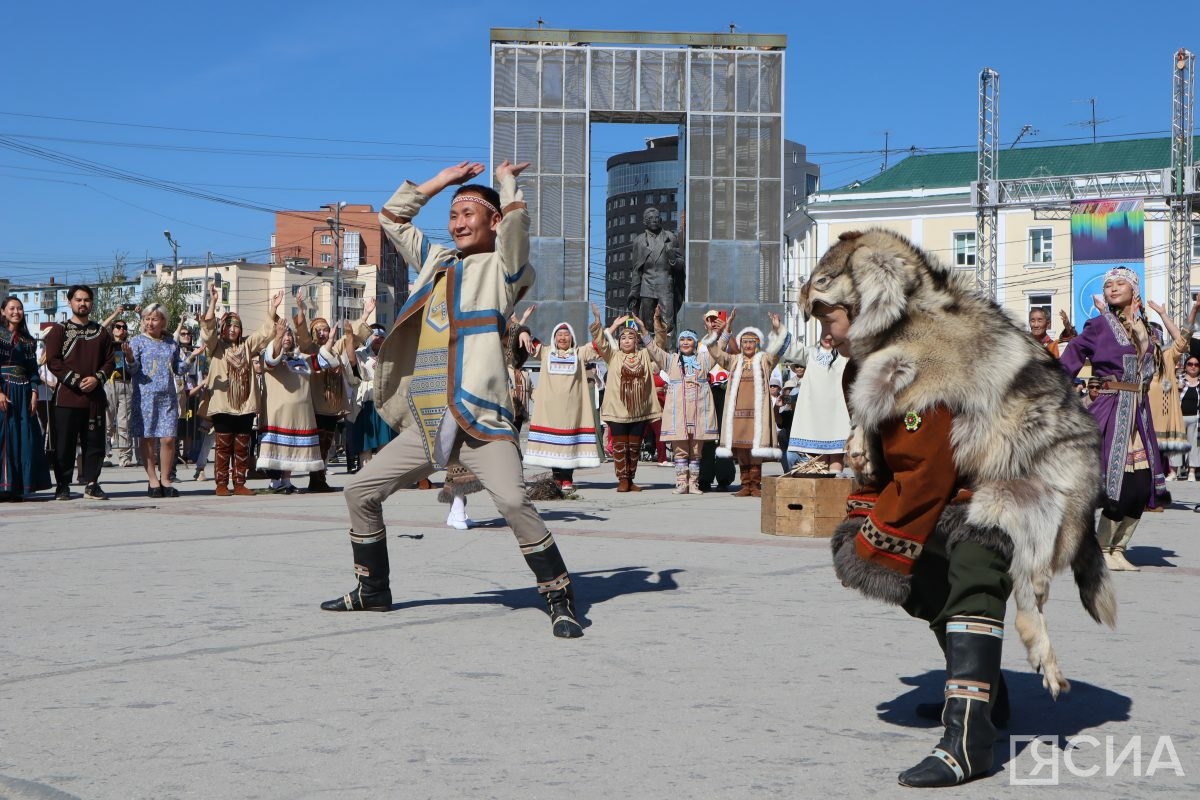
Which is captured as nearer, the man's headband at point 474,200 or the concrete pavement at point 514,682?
the concrete pavement at point 514,682

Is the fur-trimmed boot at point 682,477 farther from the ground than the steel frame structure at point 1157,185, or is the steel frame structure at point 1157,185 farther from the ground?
the steel frame structure at point 1157,185

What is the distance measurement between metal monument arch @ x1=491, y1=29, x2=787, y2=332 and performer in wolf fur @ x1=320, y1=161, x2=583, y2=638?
2704 cm

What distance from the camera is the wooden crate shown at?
10.4 m

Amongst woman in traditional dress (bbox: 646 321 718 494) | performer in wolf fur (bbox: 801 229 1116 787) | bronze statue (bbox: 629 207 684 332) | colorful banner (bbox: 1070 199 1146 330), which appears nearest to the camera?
performer in wolf fur (bbox: 801 229 1116 787)

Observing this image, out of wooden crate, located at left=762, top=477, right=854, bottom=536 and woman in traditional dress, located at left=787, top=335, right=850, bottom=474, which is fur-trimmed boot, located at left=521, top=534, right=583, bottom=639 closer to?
wooden crate, located at left=762, top=477, right=854, bottom=536

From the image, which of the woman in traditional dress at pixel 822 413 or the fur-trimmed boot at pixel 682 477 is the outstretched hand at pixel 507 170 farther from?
the fur-trimmed boot at pixel 682 477

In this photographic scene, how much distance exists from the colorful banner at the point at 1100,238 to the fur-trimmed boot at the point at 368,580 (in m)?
37.3

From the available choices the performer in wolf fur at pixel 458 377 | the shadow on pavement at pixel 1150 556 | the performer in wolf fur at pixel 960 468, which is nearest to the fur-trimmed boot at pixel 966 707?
the performer in wolf fur at pixel 960 468

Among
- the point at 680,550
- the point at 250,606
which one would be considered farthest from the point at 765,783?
the point at 680,550

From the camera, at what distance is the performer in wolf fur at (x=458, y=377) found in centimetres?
618

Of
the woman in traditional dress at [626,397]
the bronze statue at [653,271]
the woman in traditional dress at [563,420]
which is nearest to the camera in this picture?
the woman in traditional dress at [563,420]

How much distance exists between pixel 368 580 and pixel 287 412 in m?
8.79

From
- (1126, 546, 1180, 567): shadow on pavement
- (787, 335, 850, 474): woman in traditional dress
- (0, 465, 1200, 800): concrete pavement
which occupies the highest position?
(787, 335, 850, 474): woman in traditional dress

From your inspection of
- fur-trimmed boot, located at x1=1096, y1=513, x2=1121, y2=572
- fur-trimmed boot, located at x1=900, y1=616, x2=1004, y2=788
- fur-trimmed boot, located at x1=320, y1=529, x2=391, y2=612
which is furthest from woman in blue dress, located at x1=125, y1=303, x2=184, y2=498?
fur-trimmed boot, located at x1=900, y1=616, x2=1004, y2=788
